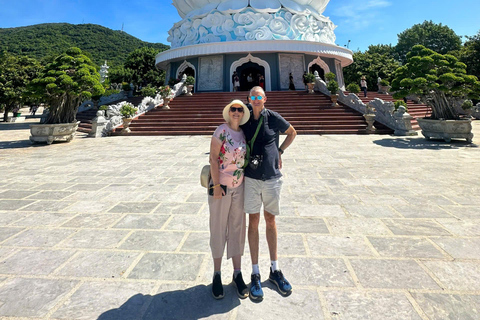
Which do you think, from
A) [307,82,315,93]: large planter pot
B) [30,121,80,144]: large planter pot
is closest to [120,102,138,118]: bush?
[30,121,80,144]: large planter pot

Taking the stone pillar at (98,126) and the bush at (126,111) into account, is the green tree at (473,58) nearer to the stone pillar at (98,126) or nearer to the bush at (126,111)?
the bush at (126,111)

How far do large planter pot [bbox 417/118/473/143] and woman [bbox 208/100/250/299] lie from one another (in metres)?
10.3

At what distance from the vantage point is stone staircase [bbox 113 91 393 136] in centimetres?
1317

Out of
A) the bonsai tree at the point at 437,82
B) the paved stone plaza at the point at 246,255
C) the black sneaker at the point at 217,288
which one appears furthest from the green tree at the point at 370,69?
the black sneaker at the point at 217,288

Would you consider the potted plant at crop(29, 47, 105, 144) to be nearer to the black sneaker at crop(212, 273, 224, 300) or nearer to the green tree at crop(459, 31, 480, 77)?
the black sneaker at crop(212, 273, 224, 300)

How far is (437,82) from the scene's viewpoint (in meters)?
10.1

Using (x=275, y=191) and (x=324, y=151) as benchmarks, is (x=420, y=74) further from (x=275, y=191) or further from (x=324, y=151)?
(x=275, y=191)

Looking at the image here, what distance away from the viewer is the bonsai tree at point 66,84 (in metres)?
9.77

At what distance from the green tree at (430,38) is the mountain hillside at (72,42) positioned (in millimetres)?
51974

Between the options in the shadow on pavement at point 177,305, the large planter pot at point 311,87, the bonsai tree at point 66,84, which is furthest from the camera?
the large planter pot at point 311,87

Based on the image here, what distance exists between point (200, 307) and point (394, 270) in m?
1.81

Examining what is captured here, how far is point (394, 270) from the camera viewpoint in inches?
94.2

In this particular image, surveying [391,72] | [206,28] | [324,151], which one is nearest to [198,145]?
[324,151]

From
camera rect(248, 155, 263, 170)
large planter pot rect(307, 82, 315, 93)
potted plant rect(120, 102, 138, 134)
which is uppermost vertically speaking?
large planter pot rect(307, 82, 315, 93)
